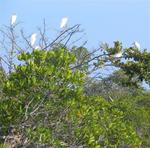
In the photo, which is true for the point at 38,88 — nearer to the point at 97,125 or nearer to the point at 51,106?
the point at 51,106

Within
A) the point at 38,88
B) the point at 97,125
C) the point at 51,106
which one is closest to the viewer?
the point at 38,88

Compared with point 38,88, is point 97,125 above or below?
below

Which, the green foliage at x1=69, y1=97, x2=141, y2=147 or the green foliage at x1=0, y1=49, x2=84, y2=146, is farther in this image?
the green foliage at x1=69, y1=97, x2=141, y2=147

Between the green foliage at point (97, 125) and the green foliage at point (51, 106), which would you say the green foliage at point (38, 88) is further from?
the green foliage at point (97, 125)

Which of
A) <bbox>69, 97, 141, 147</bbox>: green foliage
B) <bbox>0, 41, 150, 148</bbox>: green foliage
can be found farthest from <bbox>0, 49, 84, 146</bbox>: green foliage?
<bbox>69, 97, 141, 147</bbox>: green foliage

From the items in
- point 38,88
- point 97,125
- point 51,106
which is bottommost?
point 97,125

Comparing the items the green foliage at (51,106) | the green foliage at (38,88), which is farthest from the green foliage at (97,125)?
the green foliage at (38,88)

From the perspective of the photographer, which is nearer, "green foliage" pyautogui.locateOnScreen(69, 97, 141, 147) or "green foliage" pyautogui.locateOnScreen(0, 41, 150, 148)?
"green foliage" pyautogui.locateOnScreen(0, 41, 150, 148)

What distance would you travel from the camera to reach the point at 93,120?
7887mm

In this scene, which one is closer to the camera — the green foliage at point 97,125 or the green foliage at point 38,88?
the green foliage at point 38,88

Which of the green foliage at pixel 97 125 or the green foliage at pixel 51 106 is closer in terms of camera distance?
the green foliage at pixel 51 106

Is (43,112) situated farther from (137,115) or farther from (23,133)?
(137,115)

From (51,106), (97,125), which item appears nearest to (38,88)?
(51,106)

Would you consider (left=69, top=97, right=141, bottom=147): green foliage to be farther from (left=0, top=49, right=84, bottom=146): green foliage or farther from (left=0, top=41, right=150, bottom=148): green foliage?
(left=0, top=49, right=84, bottom=146): green foliage
